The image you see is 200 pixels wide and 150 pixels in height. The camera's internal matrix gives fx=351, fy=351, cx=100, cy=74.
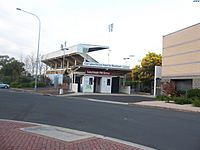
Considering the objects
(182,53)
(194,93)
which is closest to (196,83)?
(194,93)

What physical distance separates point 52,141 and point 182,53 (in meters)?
32.6

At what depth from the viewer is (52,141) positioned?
9.38 meters

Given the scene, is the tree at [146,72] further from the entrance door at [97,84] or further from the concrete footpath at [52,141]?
the concrete footpath at [52,141]

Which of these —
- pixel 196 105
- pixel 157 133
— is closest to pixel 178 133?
pixel 157 133

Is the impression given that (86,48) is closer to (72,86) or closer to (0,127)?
(72,86)

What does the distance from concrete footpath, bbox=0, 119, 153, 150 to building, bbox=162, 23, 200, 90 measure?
90.4 feet

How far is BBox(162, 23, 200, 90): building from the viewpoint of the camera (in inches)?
1457


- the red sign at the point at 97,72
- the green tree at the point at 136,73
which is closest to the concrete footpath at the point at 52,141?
the red sign at the point at 97,72

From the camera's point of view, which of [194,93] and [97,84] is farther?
[97,84]

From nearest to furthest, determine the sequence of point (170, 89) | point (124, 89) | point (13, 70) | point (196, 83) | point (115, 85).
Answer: point (170, 89)
point (196, 83)
point (115, 85)
point (124, 89)
point (13, 70)

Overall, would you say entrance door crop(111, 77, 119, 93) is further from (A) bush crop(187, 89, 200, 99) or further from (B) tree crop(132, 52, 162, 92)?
(A) bush crop(187, 89, 200, 99)

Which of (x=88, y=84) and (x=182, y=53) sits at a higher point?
(x=182, y=53)

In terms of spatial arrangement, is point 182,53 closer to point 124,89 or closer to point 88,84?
point 88,84

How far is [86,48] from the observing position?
73.6 metres
